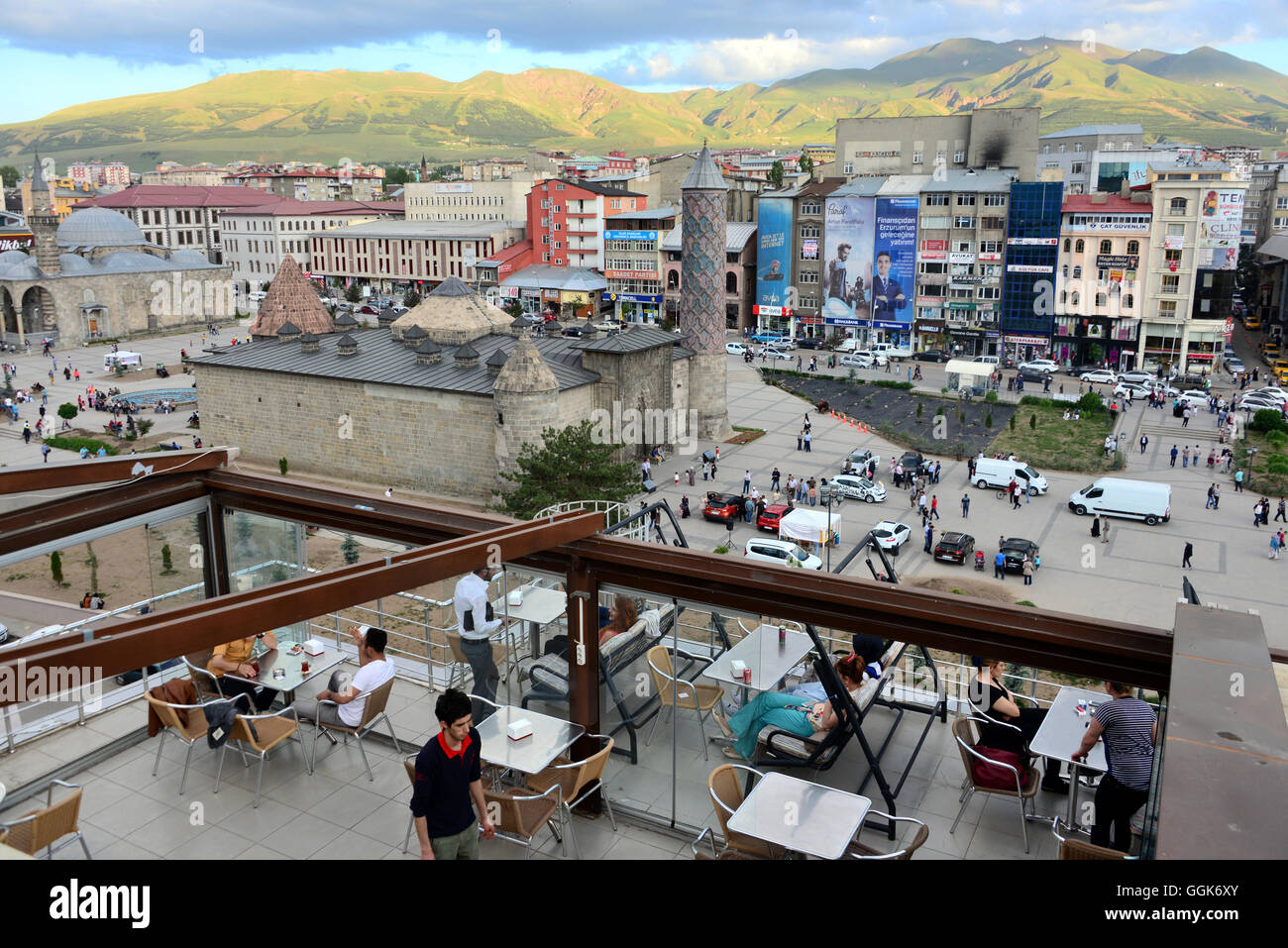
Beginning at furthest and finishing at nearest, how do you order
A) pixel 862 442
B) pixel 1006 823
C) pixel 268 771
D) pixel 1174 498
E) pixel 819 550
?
pixel 862 442
pixel 1174 498
pixel 819 550
pixel 268 771
pixel 1006 823

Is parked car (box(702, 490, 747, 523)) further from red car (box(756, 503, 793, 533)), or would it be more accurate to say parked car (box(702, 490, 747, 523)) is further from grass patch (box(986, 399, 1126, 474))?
grass patch (box(986, 399, 1126, 474))

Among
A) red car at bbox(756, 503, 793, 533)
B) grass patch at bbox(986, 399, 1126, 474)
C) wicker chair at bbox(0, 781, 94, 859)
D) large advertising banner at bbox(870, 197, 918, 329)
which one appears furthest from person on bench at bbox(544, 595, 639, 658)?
large advertising banner at bbox(870, 197, 918, 329)

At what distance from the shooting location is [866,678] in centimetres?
717

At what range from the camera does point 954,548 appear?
23359 millimetres

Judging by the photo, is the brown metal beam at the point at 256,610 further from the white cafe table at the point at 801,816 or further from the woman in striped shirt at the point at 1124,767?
the woman in striped shirt at the point at 1124,767

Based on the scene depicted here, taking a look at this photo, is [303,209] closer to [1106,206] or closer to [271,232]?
[271,232]

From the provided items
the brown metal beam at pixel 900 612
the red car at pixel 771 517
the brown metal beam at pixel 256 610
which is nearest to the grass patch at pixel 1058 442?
the red car at pixel 771 517

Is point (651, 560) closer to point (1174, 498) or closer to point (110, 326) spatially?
point (1174, 498)

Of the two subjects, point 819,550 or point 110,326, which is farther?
point 110,326

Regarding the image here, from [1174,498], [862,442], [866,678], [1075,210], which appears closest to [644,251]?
[1075,210]

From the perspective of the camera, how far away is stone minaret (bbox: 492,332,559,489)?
25750 millimetres

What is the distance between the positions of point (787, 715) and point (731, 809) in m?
1.26

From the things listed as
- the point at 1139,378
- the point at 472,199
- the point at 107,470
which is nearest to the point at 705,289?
the point at 1139,378
